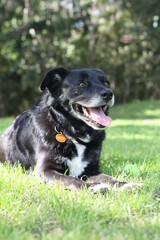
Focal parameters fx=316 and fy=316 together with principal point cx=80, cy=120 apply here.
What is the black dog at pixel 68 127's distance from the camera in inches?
143

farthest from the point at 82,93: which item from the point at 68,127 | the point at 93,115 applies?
the point at 68,127

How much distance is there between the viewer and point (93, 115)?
147 inches

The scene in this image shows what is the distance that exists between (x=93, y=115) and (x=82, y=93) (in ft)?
0.96

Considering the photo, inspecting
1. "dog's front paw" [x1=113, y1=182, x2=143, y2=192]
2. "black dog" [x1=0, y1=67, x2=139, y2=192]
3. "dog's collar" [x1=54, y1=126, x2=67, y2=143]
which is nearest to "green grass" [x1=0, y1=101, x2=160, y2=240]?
"dog's front paw" [x1=113, y1=182, x2=143, y2=192]

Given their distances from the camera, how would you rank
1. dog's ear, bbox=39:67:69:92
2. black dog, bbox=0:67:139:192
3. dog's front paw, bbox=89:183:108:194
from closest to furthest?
dog's front paw, bbox=89:183:108:194 < black dog, bbox=0:67:139:192 < dog's ear, bbox=39:67:69:92

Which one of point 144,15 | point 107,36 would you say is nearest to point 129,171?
point 144,15

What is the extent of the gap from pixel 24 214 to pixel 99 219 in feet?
1.94

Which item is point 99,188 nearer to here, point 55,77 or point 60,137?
point 60,137

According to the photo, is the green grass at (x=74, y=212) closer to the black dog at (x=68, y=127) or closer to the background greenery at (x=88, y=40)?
the black dog at (x=68, y=127)

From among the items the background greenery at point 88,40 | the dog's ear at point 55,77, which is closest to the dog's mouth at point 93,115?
the dog's ear at point 55,77

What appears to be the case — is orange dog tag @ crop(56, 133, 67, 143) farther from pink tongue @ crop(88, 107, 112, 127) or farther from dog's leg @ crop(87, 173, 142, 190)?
dog's leg @ crop(87, 173, 142, 190)

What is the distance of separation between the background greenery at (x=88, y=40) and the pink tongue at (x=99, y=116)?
1620cm

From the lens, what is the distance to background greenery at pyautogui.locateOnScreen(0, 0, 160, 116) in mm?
19391

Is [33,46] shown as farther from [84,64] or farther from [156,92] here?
[156,92]
